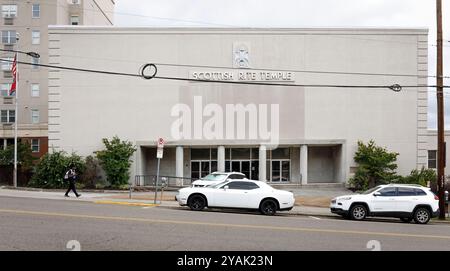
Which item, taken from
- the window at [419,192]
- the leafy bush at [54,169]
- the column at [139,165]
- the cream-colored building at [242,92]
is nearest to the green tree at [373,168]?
the cream-colored building at [242,92]

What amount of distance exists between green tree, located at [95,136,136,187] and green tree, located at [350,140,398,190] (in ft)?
51.2

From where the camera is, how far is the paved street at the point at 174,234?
426 inches

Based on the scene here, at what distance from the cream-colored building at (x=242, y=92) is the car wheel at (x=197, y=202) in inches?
565

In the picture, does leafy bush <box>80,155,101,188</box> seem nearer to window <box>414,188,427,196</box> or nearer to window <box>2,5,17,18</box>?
window <box>414,188,427,196</box>

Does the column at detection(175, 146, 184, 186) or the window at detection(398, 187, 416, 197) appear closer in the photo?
the window at detection(398, 187, 416, 197)

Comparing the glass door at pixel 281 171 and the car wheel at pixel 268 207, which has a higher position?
the glass door at pixel 281 171

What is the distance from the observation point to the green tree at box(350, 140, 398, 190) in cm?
3303

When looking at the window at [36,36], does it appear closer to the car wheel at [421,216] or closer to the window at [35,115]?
the window at [35,115]

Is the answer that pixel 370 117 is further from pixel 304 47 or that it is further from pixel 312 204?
pixel 312 204

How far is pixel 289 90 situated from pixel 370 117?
242 inches

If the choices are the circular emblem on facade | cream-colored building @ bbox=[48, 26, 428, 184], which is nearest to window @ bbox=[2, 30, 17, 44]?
cream-colored building @ bbox=[48, 26, 428, 184]

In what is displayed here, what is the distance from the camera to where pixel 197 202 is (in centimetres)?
2017

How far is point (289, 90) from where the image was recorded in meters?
34.7

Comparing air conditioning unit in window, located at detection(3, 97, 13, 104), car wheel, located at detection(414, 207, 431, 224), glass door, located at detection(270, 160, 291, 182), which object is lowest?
car wheel, located at detection(414, 207, 431, 224)
